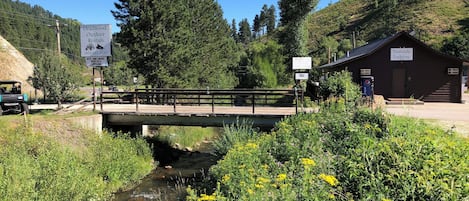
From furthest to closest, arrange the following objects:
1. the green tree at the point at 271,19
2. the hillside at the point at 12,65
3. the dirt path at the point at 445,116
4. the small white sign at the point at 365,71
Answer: the green tree at the point at 271,19 < the hillside at the point at 12,65 < the small white sign at the point at 365,71 < the dirt path at the point at 445,116

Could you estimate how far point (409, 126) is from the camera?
716 cm

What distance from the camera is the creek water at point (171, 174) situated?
467 inches

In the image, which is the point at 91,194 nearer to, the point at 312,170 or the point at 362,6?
the point at 312,170

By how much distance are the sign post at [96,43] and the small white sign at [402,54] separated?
18.0 metres

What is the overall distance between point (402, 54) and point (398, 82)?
1870mm

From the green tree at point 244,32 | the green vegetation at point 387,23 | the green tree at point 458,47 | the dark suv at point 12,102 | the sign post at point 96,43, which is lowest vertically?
the dark suv at point 12,102

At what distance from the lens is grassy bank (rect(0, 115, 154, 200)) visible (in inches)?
332

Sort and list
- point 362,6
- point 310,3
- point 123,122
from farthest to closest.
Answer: point 362,6, point 310,3, point 123,122

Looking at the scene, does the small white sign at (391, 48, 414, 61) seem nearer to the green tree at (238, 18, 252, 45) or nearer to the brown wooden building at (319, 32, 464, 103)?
the brown wooden building at (319, 32, 464, 103)

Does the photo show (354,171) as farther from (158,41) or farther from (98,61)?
(158,41)

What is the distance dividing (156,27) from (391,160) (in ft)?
76.5

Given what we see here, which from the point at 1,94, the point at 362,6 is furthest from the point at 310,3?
the point at 362,6

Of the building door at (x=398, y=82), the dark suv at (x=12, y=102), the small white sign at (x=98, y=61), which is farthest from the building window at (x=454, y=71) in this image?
the dark suv at (x=12, y=102)

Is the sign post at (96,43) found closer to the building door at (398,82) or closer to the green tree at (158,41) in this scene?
the green tree at (158,41)
